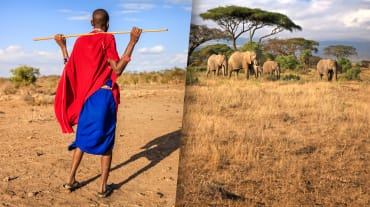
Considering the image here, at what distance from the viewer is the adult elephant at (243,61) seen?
18.2m

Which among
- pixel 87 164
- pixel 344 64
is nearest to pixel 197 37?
pixel 87 164

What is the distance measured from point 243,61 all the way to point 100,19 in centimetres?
1561

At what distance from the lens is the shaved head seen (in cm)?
329

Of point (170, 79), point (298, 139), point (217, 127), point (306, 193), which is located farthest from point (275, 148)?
point (170, 79)

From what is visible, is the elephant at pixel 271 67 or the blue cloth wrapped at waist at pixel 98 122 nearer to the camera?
the blue cloth wrapped at waist at pixel 98 122

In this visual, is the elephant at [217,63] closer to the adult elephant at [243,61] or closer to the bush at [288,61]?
the adult elephant at [243,61]

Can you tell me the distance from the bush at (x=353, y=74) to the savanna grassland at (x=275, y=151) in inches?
144

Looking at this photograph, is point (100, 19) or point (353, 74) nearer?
point (100, 19)

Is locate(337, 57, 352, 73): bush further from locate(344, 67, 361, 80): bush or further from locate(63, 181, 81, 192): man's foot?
Result: locate(63, 181, 81, 192): man's foot

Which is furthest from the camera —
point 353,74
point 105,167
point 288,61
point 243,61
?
point 243,61

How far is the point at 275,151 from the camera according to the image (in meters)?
5.85

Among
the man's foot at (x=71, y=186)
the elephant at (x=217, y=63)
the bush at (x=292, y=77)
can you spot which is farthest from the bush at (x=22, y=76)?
the man's foot at (x=71, y=186)

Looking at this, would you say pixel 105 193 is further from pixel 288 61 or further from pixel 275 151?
pixel 288 61

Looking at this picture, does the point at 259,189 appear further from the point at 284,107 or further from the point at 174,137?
the point at 284,107
